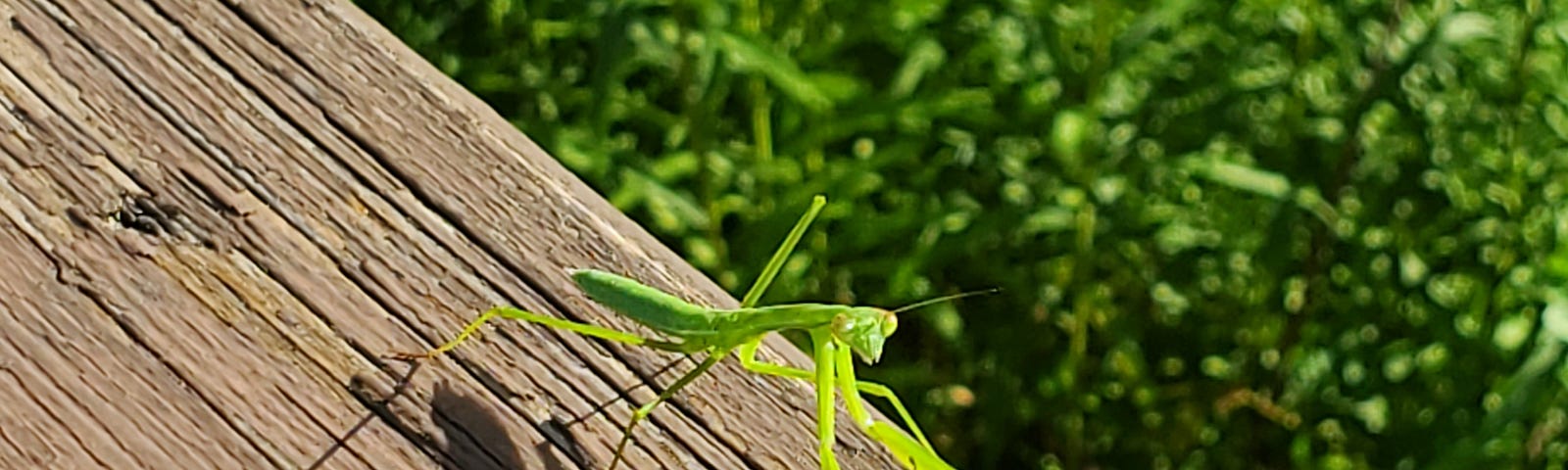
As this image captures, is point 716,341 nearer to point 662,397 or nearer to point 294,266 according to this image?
point 662,397

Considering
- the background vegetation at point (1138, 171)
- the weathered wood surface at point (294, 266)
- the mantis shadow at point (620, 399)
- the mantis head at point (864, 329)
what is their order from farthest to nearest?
the background vegetation at point (1138, 171), the mantis head at point (864, 329), the mantis shadow at point (620, 399), the weathered wood surface at point (294, 266)

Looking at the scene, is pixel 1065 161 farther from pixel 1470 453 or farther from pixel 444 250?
pixel 444 250

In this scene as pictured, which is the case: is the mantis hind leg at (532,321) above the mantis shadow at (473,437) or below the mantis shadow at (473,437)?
above

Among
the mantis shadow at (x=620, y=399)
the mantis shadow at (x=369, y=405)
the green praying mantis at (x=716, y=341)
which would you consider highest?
the green praying mantis at (x=716, y=341)

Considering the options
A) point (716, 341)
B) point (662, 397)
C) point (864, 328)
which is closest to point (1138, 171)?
point (864, 328)

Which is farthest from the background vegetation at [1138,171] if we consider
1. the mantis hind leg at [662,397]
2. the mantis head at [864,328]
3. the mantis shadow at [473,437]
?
the mantis shadow at [473,437]

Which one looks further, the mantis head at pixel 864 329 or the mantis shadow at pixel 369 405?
the mantis head at pixel 864 329

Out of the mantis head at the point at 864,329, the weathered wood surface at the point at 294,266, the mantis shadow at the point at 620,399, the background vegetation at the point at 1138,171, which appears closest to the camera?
the weathered wood surface at the point at 294,266

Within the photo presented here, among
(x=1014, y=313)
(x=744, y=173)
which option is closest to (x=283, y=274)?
(x=744, y=173)

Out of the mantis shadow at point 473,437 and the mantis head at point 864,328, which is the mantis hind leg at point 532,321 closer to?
the mantis shadow at point 473,437
